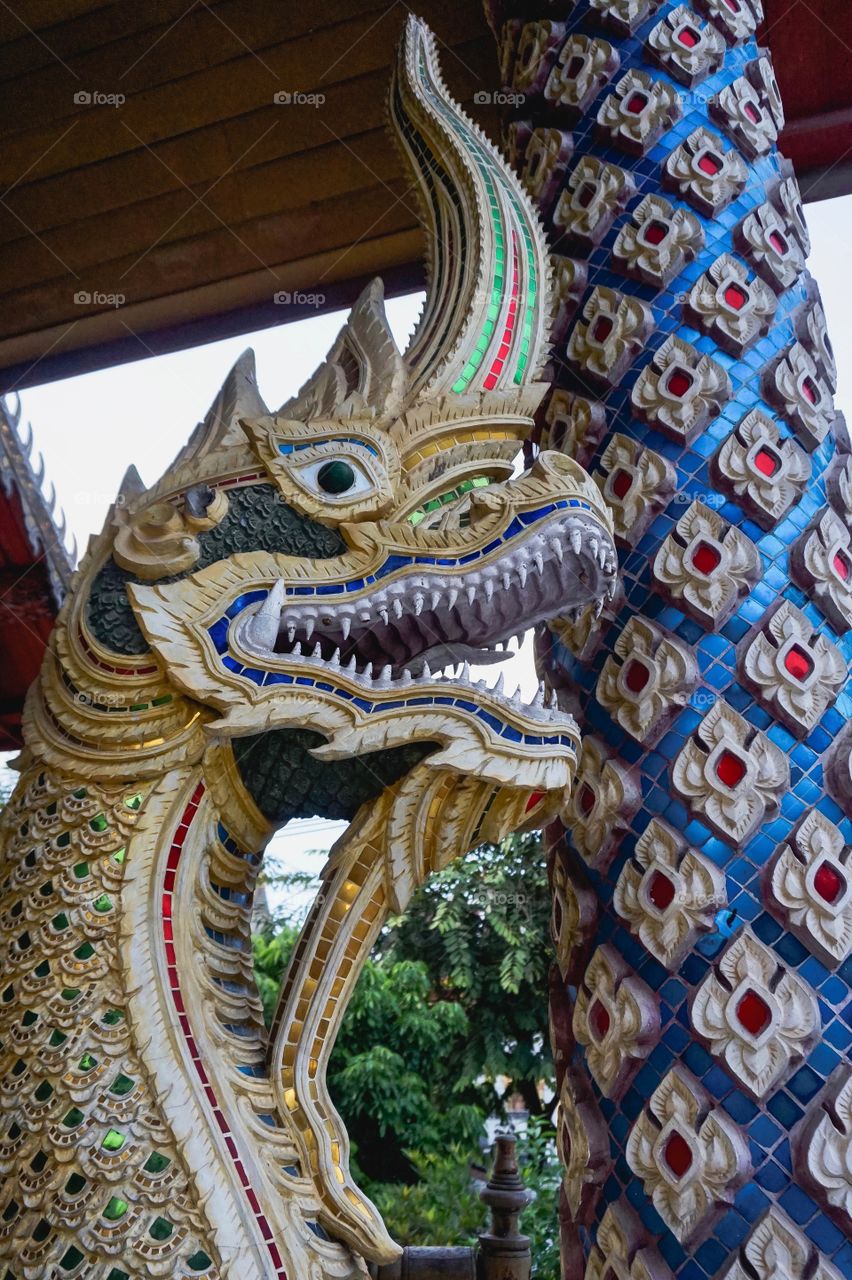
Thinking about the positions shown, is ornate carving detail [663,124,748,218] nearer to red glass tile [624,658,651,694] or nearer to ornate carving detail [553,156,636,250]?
ornate carving detail [553,156,636,250]

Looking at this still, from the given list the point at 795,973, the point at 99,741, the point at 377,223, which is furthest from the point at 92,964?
the point at 377,223

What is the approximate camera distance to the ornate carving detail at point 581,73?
263 cm

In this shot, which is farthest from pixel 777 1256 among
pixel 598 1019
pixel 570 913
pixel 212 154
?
pixel 212 154

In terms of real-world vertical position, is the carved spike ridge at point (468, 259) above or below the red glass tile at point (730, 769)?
above

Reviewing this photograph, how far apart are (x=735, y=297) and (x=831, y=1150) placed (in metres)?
1.53

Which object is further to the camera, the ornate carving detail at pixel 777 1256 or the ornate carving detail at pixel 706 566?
the ornate carving detail at pixel 706 566

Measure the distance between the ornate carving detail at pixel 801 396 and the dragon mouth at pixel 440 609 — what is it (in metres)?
0.65

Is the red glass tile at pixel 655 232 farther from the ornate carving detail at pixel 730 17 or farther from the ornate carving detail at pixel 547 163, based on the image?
the ornate carving detail at pixel 730 17

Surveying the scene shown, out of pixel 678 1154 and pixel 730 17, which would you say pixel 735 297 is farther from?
pixel 678 1154

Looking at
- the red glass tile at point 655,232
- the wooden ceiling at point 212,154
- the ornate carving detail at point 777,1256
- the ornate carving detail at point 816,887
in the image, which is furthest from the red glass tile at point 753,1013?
the wooden ceiling at point 212,154

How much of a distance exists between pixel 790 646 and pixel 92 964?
1.20 meters

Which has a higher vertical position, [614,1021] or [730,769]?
[730,769]

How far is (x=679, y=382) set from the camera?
2.27 meters

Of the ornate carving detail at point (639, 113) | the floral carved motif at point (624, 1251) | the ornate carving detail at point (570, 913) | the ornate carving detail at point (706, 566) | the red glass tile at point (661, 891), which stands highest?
the ornate carving detail at point (639, 113)
